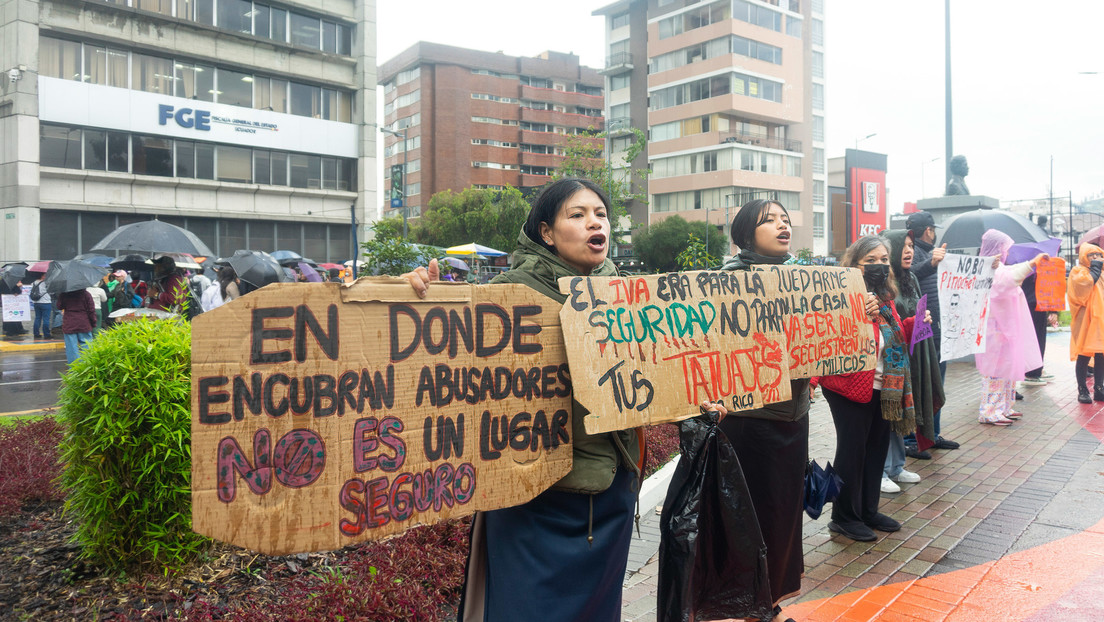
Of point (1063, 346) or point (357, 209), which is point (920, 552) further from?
point (357, 209)

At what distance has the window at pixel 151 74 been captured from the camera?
Answer: 30859 mm

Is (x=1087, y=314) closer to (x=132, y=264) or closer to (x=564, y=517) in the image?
(x=564, y=517)

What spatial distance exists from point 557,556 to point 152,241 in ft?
42.4

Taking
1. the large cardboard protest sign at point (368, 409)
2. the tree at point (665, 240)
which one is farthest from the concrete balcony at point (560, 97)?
the large cardboard protest sign at point (368, 409)

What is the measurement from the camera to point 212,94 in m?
33.0

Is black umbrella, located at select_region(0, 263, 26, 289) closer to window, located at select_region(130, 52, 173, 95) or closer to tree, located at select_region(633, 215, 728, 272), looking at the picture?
window, located at select_region(130, 52, 173, 95)

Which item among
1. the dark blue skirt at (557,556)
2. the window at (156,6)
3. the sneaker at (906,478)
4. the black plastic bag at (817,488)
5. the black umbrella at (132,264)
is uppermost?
the window at (156,6)

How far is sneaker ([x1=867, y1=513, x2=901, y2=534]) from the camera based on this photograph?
476 cm

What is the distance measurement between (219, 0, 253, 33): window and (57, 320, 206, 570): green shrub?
3454 centimetres

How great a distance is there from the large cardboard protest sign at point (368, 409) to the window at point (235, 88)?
35456 mm

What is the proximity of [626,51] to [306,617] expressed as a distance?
7039cm

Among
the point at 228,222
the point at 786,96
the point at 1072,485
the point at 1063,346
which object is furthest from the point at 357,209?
the point at 786,96

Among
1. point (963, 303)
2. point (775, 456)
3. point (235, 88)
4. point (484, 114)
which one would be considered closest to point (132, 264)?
point (235, 88)

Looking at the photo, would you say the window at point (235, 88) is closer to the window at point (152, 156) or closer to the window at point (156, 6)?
the window at point (156, 6)
